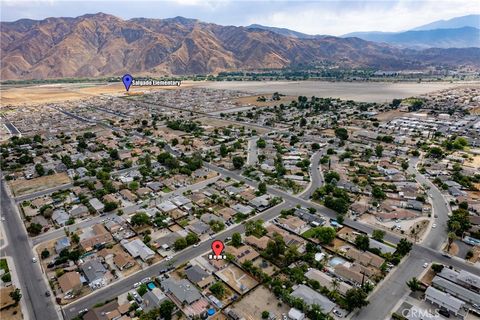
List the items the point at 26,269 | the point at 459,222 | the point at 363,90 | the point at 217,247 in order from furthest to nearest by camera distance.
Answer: the point at 363,90 → the point at 459,222 → the point at 217,247 → the point at 26,269

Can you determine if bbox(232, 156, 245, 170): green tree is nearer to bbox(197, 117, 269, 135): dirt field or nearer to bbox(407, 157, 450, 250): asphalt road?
bbox(197, 117, 269, 135): dirt field

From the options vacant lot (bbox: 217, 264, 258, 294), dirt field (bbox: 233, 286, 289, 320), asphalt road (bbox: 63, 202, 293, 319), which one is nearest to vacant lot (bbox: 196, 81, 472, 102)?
asphalt road (bbox: 63, 202, 293, 319)

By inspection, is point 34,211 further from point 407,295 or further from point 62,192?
point 407,295

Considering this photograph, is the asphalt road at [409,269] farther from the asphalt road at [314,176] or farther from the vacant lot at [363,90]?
the vacant lot at [363,90]

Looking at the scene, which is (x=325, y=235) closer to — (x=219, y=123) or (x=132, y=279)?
(x=132, y=279)

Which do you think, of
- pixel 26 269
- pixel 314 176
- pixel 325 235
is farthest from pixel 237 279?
pixel 314 176

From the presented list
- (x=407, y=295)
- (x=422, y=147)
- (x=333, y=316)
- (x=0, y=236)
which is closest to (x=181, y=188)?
(x=0, y=236)
